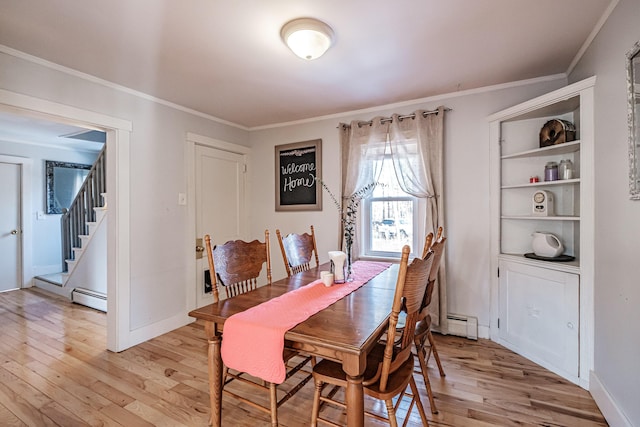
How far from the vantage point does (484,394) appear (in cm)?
199

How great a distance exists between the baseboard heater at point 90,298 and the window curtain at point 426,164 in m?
3.95

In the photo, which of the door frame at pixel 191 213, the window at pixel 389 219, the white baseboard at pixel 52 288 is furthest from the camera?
the white baseboard at pixel 52 288

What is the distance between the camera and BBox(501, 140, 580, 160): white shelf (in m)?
2.23

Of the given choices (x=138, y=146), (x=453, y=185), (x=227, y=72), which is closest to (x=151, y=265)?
(x=138, y=146)

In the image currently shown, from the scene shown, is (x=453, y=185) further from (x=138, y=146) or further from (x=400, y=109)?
(x=138, y=146)

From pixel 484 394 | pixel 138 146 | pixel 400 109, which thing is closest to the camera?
pixel 484 394

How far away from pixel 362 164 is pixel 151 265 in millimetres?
2396

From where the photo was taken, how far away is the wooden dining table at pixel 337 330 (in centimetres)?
118

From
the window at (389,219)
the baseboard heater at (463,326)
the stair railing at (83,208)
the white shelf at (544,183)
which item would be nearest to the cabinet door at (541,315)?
the baseboard heater at (463,326)

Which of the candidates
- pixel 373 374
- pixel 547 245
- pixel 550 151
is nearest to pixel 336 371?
pixel 373 374

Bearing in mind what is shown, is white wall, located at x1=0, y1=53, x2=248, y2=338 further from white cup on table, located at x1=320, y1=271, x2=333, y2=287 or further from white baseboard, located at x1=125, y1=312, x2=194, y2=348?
white cup on table, located at x1=320, y1=271, x2=333, y2=287

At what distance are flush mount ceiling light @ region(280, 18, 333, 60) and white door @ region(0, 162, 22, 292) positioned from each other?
17.2ft

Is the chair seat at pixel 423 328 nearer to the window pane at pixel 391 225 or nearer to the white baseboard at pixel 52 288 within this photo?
the window pane at pixel 391 225

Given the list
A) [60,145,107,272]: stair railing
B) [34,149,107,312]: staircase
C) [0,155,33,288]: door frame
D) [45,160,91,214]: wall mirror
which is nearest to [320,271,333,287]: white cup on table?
[34,149,107,312]: staircase
